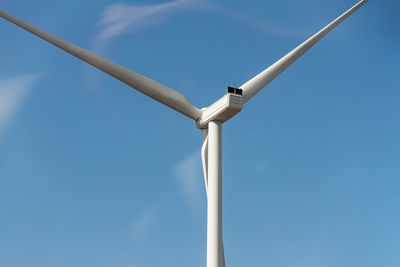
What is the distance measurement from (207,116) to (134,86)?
455 cm

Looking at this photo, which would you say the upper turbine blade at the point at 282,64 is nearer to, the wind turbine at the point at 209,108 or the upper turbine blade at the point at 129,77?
the wind turbine at the point at 209,108

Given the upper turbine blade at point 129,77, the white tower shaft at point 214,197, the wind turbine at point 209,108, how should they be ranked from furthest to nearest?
the upper turbine blade at point 129,77
the wind turbine at point 209,108
the white tower shaft at point 214,197

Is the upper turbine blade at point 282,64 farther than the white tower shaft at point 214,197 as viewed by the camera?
Yes

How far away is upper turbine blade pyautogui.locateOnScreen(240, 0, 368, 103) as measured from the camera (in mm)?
36406

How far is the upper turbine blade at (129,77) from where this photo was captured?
33.1 metres

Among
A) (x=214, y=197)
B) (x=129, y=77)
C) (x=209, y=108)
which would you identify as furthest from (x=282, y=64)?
(x=214, y=197)

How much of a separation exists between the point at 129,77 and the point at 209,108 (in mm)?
4968

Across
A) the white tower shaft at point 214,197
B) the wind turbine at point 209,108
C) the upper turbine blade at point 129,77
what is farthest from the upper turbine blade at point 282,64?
the upper turbine blade at point 129,77

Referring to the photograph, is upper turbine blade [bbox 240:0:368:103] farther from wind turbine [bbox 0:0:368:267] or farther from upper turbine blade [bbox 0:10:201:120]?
upper turbine blade [bbox 0:10:201:120]

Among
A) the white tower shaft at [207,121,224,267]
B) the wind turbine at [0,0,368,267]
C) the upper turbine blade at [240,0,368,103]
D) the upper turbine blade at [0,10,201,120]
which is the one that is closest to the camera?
the white tower shaft at [207,121,224,267]

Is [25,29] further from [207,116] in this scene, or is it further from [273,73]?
[273,73]

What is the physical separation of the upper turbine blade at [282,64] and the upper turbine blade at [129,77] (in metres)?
3.28

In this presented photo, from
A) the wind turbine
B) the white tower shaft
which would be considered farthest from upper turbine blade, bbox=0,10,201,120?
the white tower shaft

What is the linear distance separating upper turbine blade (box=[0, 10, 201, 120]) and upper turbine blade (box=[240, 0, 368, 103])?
3284mm
